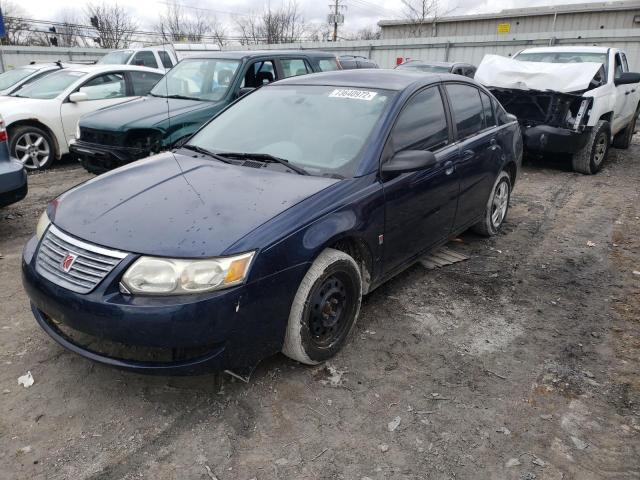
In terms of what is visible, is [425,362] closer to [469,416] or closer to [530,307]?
[469,416]

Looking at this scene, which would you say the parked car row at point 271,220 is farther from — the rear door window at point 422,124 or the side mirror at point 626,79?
the side mirror at point 626,79

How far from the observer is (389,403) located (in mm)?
2703

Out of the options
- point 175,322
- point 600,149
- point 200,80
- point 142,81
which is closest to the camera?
point 175,322

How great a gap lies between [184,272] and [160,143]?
4.28m

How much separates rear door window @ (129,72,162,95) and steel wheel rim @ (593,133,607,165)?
756 centimetres

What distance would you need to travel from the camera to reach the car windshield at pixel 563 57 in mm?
8556

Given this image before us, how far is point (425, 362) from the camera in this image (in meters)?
3.08

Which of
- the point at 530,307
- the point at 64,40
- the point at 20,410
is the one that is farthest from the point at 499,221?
the point at 64,40

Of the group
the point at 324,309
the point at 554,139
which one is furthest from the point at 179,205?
the point at 554,139

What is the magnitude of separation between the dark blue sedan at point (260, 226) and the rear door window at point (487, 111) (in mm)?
546

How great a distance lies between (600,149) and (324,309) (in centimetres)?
727

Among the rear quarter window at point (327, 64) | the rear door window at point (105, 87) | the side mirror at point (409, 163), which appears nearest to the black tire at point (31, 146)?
the rear door window at point (105, 87)

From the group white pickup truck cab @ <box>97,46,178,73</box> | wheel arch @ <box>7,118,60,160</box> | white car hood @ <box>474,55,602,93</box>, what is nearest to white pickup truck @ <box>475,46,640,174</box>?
white car hood @ <box>474,55,602,93</box>

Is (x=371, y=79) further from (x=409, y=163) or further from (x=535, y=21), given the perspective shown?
(x=535, y=21)
